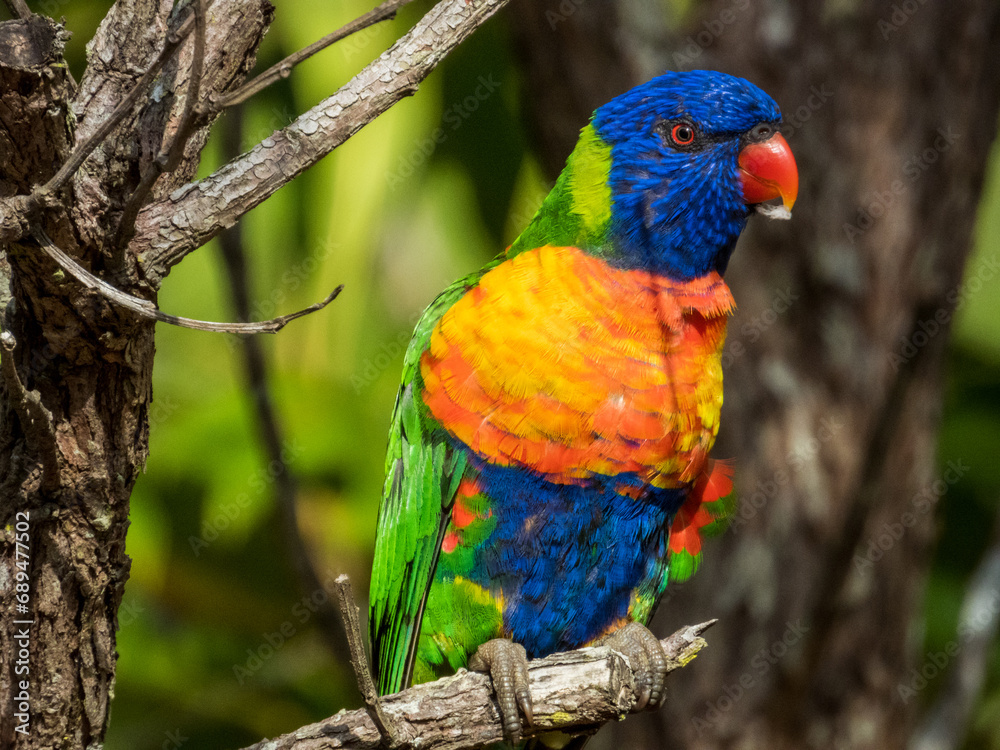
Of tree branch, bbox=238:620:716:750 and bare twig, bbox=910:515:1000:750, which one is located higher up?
tree branch, bbox=238:620:716:750

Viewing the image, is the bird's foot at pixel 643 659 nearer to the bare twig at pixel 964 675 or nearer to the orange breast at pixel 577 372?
the orange breast at pixel 577 372

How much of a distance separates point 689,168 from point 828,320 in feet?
4.86

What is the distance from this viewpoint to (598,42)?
11.4ft

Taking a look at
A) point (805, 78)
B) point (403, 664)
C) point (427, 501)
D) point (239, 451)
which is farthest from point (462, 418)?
point (239, 451)

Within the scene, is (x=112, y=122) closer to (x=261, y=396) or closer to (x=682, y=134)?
(x=682, y=134)

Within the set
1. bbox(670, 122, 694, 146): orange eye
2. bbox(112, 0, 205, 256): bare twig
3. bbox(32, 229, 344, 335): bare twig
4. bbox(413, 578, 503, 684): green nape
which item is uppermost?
bbox(112, 0, 205, 256): bare twig

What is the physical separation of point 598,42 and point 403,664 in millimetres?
2441

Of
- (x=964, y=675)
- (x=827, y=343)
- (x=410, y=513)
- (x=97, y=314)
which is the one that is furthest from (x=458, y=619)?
(x=964, y=675)

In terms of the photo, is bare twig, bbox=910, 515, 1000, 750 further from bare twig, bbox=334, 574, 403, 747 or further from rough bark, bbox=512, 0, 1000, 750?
bare twig, bbox=334, 574, 403, 747

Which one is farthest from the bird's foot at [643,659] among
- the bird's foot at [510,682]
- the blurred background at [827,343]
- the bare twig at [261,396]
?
the bare twig at [261,396]

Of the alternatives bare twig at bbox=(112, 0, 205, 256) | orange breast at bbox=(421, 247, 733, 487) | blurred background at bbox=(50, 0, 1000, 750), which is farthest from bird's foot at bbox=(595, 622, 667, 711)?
bare twig at bbox=(112, 0, 205, 256)

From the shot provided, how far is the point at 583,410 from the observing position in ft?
6.79

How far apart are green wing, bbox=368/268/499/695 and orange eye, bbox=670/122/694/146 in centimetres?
60

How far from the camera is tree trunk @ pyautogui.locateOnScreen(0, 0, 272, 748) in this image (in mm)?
1421
